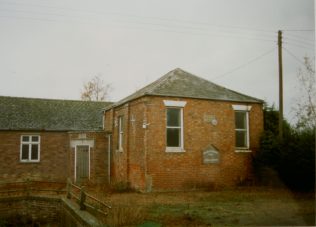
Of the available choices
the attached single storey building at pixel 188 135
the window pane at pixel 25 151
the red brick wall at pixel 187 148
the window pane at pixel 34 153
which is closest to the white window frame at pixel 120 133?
the attached single storey building at pixel 188 135

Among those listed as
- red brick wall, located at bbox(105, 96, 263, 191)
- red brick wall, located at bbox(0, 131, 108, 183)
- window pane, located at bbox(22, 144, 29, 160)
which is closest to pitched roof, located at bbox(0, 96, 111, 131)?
red brick wall, located at bbox(0, 131, 108, 183)

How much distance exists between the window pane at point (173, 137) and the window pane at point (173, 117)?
30 centimetres

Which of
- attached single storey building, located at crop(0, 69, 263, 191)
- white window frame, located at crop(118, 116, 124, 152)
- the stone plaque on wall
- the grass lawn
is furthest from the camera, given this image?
white window frame, located at crop(118, 116, 124, 152)

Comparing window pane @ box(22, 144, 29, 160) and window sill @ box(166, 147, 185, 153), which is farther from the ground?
window sill @ box(166, 147, 185, 153)

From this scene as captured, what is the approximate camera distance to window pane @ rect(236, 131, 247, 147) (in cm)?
1827

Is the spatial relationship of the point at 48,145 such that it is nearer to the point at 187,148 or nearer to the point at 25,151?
the point at 25,151

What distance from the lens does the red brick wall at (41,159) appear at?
73.5 feet

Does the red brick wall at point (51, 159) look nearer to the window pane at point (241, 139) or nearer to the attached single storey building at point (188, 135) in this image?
the attached single storey building at point (188, 135)

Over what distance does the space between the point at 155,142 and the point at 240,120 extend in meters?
5.19

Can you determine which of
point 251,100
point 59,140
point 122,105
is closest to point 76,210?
point 122,105

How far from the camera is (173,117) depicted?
55.3 feet

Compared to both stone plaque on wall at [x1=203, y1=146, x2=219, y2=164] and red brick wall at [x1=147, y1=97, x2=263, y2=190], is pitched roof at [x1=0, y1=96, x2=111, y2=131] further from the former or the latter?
stone plaque on wall at [x1=203, y1=146, x2=219, y2=164]

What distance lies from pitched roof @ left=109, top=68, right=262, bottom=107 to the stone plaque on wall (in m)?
2.60

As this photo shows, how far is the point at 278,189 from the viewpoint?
16.2 meters
